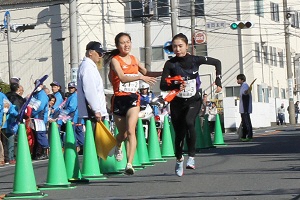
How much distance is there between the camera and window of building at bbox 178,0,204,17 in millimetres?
57812

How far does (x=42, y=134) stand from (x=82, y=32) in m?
31.1

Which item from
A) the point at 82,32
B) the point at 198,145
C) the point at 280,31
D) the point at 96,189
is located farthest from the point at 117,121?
the point at 280,31

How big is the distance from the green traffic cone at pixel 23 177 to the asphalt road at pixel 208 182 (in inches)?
9.6

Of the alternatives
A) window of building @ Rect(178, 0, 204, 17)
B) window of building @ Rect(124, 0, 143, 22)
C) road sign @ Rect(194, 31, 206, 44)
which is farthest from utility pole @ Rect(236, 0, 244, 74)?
road sign @ Rect(194, 31, 206, 44)

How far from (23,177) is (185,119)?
9.12 feet

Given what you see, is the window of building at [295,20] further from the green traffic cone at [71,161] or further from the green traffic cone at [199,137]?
the green traffic cone at [71,161]

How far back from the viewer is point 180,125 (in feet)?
41.5

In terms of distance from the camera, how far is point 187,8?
5866 centimetres

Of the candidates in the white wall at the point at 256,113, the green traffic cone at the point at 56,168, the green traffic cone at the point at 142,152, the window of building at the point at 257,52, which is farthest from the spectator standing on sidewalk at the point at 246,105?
the window of building at the point at 257,52

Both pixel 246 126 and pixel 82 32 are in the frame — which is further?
pixel 82 32

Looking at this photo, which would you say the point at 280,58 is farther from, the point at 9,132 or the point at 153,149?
the point at 153,149

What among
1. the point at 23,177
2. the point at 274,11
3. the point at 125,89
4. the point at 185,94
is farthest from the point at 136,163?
the point at 274,11

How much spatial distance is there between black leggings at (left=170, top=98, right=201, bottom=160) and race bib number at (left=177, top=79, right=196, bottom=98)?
7 centimetres

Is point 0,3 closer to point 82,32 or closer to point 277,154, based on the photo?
point 82,32
